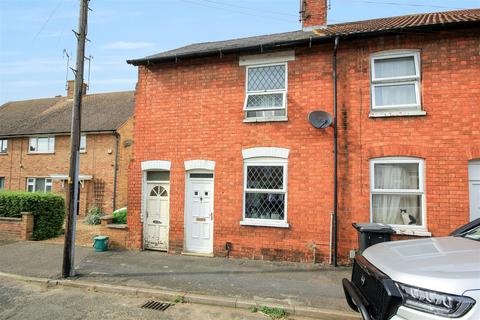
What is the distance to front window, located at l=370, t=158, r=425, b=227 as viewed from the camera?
721 centimetres

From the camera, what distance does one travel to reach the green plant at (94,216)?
1587cm

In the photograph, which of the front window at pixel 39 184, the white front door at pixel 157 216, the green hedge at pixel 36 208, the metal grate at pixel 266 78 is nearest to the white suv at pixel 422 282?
the metal grate at pixel 266 78

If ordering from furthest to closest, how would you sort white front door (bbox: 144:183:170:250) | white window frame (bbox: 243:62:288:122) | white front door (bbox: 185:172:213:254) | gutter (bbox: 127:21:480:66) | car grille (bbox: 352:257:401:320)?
1. white front door (bbox: 144:183:170:250)
2. white front door (bbox: 185:172:213:254)
3. white window frame (bbox: 243:62:288:122)
4. gutter (bbox: 127:21:480:66)
5. car grille (bbox: 352:257:401:320)

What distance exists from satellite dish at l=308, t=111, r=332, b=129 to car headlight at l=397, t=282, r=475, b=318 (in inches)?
210

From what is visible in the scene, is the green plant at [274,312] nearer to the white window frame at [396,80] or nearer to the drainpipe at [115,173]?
the white window frame at [396,80]

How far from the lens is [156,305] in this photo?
17.8 feet

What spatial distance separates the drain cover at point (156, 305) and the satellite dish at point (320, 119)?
5143mm

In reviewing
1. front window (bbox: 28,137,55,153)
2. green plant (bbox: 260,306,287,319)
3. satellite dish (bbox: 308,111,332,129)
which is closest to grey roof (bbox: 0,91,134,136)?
front window (bbox: 28,137,55,153)

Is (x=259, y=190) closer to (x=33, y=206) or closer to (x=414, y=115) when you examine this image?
(x=414, y=115)

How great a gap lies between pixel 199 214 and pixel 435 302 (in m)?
6.86

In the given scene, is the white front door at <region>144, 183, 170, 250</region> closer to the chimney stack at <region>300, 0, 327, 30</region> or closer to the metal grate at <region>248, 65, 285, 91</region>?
the metal grate at <region>248, 65, 285, 91</region>

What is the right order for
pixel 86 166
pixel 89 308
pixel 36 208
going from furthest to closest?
pixel 86 166
pixel 36 208
pixel 89 308

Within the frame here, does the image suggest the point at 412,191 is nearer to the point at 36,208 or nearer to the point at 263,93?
the point at 263,93

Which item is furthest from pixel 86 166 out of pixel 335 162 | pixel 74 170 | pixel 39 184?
pixel 335 162
